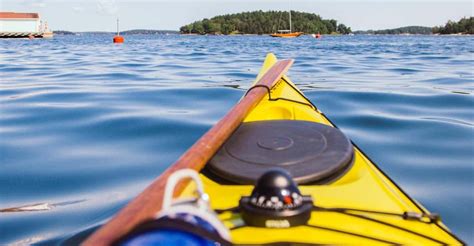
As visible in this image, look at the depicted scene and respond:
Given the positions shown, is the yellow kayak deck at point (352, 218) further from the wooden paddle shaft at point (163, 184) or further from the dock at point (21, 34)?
the dock at point (21, 34)

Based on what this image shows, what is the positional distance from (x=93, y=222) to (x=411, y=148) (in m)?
2.59

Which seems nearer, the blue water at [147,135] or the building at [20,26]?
the blue water at [147,135]

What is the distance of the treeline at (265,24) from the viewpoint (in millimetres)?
93381

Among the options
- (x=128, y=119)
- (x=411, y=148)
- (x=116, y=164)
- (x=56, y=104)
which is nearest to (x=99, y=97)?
(x=56, y=104)

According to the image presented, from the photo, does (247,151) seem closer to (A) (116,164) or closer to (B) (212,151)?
(B) (212,151)

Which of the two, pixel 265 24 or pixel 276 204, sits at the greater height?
pixel 265 24

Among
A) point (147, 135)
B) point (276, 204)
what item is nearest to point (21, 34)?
point (147, 135)

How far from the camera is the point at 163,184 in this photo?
1350 mm

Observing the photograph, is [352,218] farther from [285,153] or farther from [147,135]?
[147,135]

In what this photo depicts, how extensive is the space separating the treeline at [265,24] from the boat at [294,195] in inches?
3581

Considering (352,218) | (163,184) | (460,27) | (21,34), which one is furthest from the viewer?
(460,27)

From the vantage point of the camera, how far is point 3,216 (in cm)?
246

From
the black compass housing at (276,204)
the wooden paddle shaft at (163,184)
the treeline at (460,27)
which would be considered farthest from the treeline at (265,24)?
the black compass housing at (276,204)

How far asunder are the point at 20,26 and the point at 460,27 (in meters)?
70.0
